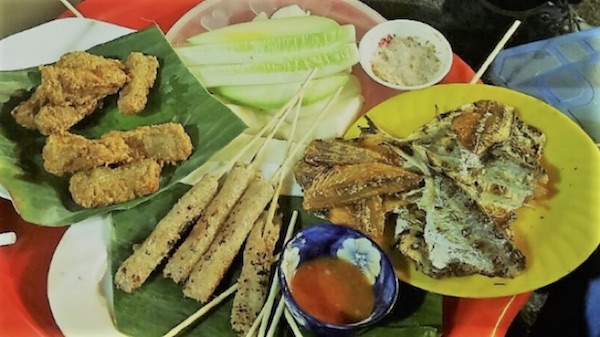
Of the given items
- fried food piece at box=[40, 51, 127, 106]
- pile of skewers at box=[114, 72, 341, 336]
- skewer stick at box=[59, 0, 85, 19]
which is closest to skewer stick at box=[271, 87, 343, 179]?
pile of skewers at box=[114, 72, 341, 336]

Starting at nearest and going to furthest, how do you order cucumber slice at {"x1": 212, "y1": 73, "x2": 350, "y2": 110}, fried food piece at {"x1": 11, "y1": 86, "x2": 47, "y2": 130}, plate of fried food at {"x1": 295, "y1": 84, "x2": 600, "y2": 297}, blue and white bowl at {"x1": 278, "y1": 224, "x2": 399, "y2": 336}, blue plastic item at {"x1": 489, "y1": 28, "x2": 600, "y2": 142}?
blue and white bowl at {"x1": 278, "y1": 224, "x2": 399, "y2": 336} < plate of fried food at {"x1": 295, "y1": 84, "x2": 600, "y2": 297} < fried food piece at {"x1": 11, "y1": 86, "x2": 47, "y2": 130} < cucumber slice at {"x1": 212, "y1": 73, "x2": 350, "y2": 110} < blue plastic item at {"x1": 489, "y1": 28, "x2": 600, "y2": 142}

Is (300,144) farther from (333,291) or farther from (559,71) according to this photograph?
(559,71)

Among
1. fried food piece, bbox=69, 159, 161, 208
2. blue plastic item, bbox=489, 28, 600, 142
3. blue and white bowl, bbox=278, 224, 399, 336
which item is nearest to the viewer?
blue and white bowl, bbox=278, 224, 399, 336

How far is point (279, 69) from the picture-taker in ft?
6.90

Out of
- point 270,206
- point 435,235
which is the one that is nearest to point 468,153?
point 435,235

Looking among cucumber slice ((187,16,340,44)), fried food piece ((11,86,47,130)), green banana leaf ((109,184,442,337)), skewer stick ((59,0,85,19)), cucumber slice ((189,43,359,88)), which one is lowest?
green banana leaf ((109,184,442,337))

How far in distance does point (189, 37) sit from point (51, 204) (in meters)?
0.66

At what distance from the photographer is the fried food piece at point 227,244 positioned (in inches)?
67.1

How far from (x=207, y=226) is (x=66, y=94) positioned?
0.50 meters

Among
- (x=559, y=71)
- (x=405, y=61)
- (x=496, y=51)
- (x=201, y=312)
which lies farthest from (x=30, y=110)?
(x=559, y=71)

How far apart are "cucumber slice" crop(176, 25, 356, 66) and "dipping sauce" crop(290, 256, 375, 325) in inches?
26.3

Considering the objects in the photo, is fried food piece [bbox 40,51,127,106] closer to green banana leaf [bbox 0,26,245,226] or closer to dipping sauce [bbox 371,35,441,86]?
green banana leaf [bbox 0,26,245,226]

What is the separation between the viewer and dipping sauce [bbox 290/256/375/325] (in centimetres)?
161

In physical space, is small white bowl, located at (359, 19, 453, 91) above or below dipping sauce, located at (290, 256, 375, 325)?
above
